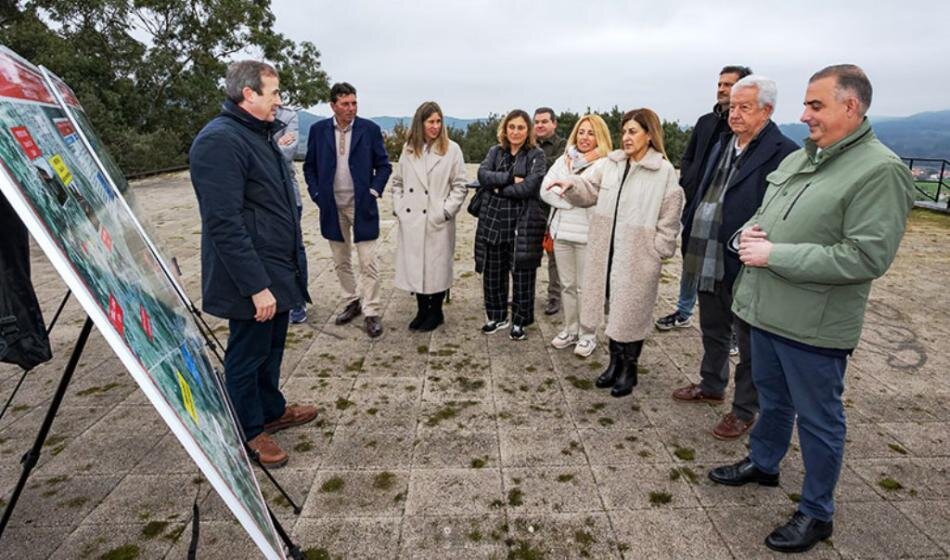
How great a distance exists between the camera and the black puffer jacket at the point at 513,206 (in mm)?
4168

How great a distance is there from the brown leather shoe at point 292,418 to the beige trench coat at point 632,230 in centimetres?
211

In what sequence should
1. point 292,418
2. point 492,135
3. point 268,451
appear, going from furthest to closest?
point 492,135 → point 292,418 → point 268,451

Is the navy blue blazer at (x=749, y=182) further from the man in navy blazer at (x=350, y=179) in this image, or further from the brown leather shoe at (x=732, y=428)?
the man in navy blazer at (x=350, y=179)

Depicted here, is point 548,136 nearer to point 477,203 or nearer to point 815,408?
point 477,203

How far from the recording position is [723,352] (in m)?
3.41

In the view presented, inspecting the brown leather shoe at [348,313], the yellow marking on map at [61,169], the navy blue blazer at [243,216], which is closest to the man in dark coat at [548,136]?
the brown leather shoe at [348,313]

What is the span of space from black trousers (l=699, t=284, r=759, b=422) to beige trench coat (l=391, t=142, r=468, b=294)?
2150 mm

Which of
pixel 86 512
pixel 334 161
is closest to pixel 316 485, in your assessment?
pixel 86 512

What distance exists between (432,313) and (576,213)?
5.52ft

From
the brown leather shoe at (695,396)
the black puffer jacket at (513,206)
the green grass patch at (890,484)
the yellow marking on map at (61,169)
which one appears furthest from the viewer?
the black puffer jacket at (513,206)

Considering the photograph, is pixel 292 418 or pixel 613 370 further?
pixel 613 370

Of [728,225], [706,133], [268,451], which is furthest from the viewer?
[706,133]

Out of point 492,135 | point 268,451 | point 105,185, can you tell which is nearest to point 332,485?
point 268,451

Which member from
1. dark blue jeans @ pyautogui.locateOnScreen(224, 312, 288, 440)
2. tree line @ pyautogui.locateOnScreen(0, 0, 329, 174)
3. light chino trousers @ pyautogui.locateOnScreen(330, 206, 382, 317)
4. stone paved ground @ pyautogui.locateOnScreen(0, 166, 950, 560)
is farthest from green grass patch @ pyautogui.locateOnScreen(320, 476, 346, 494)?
tree line @ pyautogui.locateOnScreen(0, 0, 329, 174)
